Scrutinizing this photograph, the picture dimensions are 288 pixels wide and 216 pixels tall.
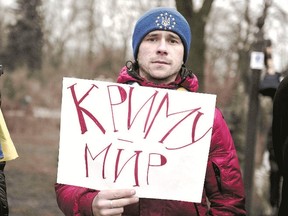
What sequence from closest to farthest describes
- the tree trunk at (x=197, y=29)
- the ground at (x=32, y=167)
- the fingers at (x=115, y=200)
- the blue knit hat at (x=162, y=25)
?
the fingers at (x=115, y=200), the blue knit hat at (x=162, y=25), the tree trunk at (x=197, y=29), the ground at (x=32, y=167)

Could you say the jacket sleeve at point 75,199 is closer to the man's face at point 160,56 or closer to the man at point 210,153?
the man at point 210,153

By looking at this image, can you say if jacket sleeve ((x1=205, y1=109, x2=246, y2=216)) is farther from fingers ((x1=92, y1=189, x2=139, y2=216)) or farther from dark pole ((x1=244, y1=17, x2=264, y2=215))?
dark pole ((x1=244, y1=17, x2=264, y2=215))

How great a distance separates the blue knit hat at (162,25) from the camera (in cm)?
228

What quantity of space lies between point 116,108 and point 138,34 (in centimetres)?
41

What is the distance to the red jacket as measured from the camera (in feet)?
7.16

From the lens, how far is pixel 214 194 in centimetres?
225

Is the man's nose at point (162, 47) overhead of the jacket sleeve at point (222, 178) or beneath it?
overhead

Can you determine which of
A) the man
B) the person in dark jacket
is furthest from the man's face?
the person in dark jacket

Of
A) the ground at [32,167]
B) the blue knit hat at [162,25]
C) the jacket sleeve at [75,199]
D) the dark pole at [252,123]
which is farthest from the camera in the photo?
the ground at [32,167]

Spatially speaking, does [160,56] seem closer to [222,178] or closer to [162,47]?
[162,47]

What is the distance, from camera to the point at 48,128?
2009 centimetres

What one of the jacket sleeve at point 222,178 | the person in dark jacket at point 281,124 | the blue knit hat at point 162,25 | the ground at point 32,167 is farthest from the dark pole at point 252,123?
the jacket sleeve at point 222,178

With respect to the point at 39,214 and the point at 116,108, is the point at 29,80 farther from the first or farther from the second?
the point at 116,108

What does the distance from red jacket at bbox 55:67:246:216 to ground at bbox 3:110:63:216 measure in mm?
5477
